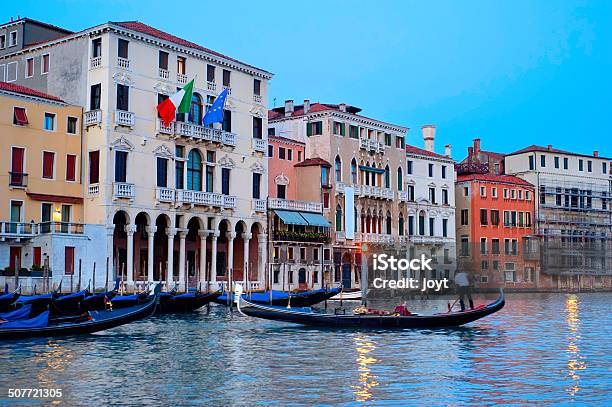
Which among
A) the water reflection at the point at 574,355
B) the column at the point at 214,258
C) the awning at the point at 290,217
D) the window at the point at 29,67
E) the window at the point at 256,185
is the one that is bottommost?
the water reflection at the point at 574,355

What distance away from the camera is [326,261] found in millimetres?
44844

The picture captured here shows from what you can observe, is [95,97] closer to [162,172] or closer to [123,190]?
[123,190]

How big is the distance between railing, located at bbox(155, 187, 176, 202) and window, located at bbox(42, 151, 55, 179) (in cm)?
412

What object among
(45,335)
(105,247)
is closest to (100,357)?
(45,335)

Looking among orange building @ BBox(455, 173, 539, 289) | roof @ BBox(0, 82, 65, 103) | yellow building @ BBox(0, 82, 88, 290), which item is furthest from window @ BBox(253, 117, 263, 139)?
orange building @ BBox(455, 173, 539, 289)

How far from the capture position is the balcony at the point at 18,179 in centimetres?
3167

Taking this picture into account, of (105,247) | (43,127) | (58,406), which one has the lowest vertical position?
(58,406)

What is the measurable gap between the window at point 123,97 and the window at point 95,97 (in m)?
Answer: 0.74

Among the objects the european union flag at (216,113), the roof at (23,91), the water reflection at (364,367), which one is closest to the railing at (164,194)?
the european union flag at (216,113)

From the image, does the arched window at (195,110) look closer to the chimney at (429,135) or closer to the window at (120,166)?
the window at (120,166)

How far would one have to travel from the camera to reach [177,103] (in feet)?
114

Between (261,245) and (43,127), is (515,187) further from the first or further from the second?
(43,127)

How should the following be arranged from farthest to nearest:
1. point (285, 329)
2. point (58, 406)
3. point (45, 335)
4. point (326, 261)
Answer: point (326, 261)
point (285, 329)
point (45, 335)
point (58, 406)

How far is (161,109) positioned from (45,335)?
17304 millimetres
